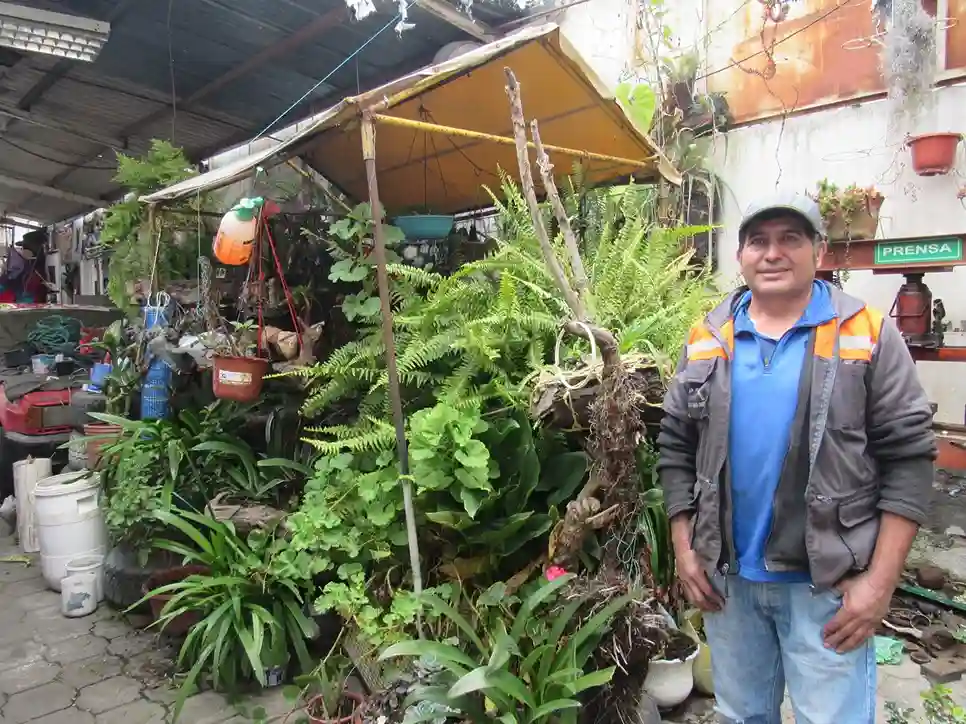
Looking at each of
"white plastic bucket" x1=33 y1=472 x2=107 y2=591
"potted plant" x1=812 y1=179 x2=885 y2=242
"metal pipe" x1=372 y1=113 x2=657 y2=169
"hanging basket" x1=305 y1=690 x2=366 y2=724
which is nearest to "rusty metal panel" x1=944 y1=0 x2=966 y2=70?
"potted plant" x1=812 y1=179 x2=885 y2=242

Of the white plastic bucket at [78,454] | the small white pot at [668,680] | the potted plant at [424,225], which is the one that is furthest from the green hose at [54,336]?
the small white pot at [668,680]

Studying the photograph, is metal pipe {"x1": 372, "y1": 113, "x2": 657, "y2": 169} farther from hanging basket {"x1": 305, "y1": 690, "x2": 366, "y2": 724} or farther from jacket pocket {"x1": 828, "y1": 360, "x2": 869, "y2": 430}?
hanging basket {"x1": 305, "y1": 690, "x2": 366, "y2": 724}

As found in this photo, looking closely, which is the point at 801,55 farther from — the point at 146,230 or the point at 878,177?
the point at 146,230

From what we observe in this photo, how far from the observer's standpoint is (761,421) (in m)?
1.68

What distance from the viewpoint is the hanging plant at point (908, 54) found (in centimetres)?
478

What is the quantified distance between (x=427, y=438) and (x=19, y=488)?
14.4ft

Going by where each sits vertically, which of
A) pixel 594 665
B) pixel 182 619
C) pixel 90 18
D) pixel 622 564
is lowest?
pixel 182 619

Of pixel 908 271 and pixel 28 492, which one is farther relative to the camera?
pixel 28 492

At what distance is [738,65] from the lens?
19.1ft

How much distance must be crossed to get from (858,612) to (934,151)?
177 inches

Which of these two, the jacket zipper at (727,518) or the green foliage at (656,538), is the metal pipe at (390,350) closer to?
the green foliage at (656,538)

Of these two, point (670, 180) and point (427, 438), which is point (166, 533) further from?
point (670, 180)

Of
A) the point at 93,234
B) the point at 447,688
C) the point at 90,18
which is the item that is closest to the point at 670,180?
the point at 447,688

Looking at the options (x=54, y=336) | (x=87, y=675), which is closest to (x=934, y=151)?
(x=87, y=675)
